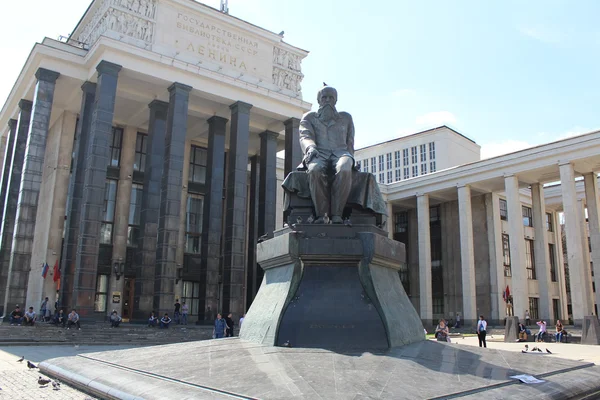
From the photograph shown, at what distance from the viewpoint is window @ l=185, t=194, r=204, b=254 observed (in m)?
38.0

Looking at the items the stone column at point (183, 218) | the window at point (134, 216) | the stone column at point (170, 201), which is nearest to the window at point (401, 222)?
the stone column at point (183, 218)

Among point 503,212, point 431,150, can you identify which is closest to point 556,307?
point 503,212

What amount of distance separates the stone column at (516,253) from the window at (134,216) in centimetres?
2837

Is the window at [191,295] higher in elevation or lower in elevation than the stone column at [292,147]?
lower

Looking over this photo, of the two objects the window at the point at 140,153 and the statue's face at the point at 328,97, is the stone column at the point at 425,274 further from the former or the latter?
the statue's face at the point at 328,97

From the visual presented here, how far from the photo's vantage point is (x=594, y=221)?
3894cm

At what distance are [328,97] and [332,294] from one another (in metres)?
3.57

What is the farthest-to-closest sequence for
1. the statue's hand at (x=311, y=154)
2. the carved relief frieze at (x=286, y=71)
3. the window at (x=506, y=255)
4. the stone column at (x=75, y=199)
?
the window at (x=506, y=255), the carved relief frieze at (x=286, y=71), the stone column at (x=75, y=199), the statue's hand at (x=311, y=154)

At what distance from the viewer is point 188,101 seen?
1316 inches

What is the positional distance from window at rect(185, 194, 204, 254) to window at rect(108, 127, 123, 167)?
6034 millimetres

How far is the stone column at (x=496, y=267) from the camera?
43781 mm

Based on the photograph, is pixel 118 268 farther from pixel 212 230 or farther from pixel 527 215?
pixel 527 215

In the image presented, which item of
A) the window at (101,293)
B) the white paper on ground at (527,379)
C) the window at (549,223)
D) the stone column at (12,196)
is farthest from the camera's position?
the window at (549,223)

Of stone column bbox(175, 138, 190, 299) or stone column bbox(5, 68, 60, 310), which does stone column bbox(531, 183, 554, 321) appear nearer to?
stone column bbox(175, 138, 190, 299)
